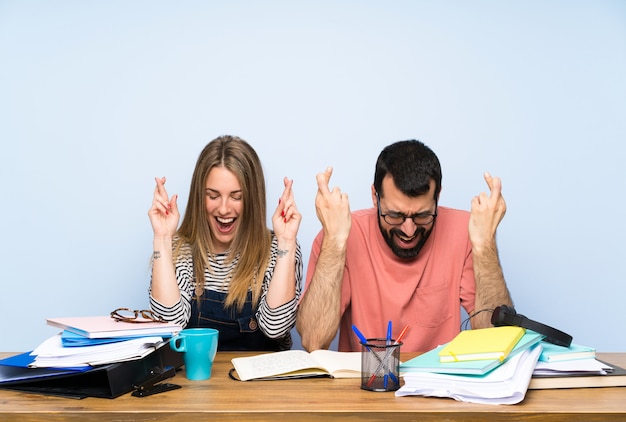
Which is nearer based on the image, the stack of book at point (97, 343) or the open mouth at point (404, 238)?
the stack of book at point (97, 343)

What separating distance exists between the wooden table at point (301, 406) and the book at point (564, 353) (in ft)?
0.37

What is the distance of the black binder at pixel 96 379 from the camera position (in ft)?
4.69

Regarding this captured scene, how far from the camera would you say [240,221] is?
2568 mm

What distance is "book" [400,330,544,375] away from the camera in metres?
1.43

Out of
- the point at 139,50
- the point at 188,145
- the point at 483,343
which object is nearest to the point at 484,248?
the point at 483,343

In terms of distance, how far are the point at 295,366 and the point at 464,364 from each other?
0.39 metres

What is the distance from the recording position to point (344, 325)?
2590 millimetres

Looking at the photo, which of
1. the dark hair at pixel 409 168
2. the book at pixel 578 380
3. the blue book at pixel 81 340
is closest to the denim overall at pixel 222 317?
the dark hair at pixel 409 168

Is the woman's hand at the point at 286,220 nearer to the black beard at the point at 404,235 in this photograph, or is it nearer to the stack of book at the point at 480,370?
the black beard at the point at 404,235

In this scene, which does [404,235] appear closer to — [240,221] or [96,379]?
[240,221]

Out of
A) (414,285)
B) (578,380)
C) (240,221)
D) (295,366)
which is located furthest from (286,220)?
(578,380)

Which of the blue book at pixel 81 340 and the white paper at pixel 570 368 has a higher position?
the blue book at pixel 81 340

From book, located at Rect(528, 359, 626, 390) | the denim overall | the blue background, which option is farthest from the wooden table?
the blue background

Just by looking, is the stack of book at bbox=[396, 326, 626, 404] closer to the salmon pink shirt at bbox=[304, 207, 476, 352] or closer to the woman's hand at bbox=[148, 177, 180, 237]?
the salmon pink shirt at bbox=[304, 207, 476, 352]
